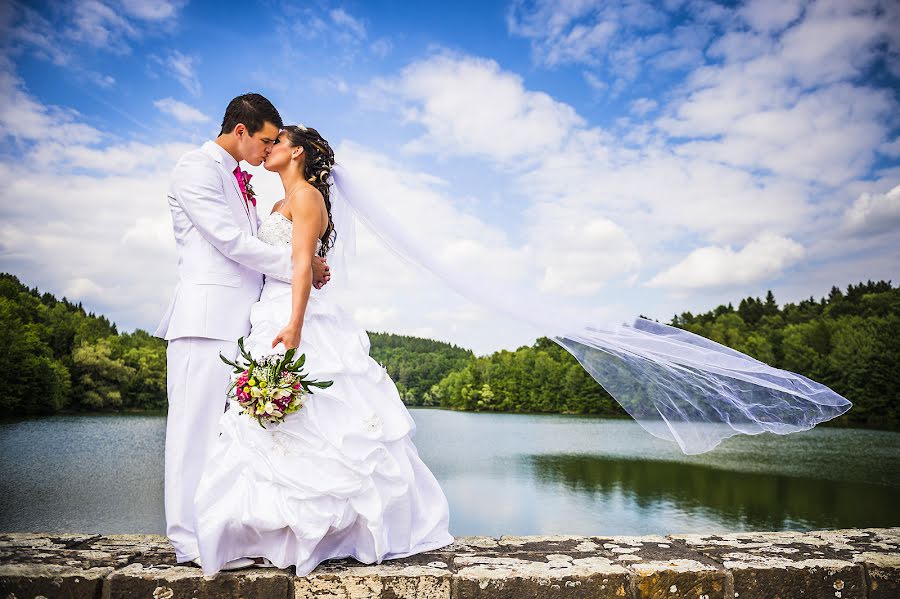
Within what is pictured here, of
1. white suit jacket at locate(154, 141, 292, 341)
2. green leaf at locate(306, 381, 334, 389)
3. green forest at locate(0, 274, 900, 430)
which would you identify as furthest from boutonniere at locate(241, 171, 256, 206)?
green forest at locate(0, 274, 900, 430)

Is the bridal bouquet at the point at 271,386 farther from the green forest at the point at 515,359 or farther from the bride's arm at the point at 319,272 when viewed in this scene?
the green forest at the point at 515,359

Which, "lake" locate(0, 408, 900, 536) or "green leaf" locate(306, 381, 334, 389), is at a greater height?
"green leaf" locate(306, 381, 334, 389)

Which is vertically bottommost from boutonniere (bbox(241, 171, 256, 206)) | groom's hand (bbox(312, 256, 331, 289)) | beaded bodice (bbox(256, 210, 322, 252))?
groom's hand (bbox(312, 256, 331, 289))

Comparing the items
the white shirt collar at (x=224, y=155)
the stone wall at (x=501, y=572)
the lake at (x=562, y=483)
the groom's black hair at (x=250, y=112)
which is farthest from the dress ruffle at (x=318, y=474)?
the lake at (x=562, y=483)

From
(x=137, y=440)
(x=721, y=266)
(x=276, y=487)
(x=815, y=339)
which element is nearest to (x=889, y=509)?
(x=276, y=487)

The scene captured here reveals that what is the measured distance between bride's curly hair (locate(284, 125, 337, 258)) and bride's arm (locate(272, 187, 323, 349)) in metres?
0.19

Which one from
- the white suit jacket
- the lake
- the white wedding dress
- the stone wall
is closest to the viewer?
the stone wall

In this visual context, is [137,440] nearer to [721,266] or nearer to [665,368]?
[665,368]

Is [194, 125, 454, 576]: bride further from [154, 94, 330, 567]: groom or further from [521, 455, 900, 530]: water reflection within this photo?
[521, 455, 900, 530]: water reflection

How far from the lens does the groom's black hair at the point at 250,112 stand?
3.12 metres

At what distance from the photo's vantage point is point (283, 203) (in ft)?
10.5

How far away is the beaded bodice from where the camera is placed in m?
3.07

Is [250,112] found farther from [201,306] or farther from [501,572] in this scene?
[501,572]

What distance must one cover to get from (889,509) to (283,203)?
71.2 ft
